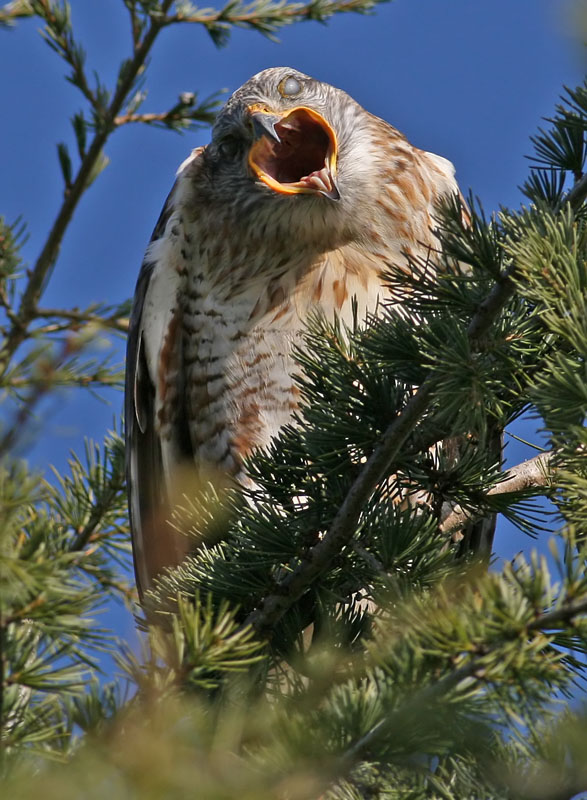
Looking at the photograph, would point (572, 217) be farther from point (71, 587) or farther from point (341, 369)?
point (71, 587)

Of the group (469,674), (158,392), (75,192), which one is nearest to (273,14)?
(75,192)

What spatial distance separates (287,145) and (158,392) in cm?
124

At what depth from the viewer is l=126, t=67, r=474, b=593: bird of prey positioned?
414 centimetres

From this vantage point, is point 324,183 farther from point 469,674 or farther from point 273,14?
point 469,674

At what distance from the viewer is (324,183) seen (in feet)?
12.6

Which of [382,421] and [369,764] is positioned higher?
[382,421]

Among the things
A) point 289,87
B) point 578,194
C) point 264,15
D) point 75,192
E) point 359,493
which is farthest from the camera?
point 289,87

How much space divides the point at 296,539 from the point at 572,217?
37.3 inches

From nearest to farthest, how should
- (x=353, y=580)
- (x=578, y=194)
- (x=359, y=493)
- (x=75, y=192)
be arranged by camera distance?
(x=578, y=194)
(x=359, y=493)
(x=353, y=580)
(x=75, y=192)

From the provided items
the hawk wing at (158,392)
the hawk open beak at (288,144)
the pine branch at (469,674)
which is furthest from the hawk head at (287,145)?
the pine branch at (469,674)

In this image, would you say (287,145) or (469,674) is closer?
(469,674)

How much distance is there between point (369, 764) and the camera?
158 centimetres

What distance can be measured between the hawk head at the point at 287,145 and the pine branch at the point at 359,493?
76.4 inches

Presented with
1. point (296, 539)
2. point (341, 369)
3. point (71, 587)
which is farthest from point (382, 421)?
point (71, 587)
